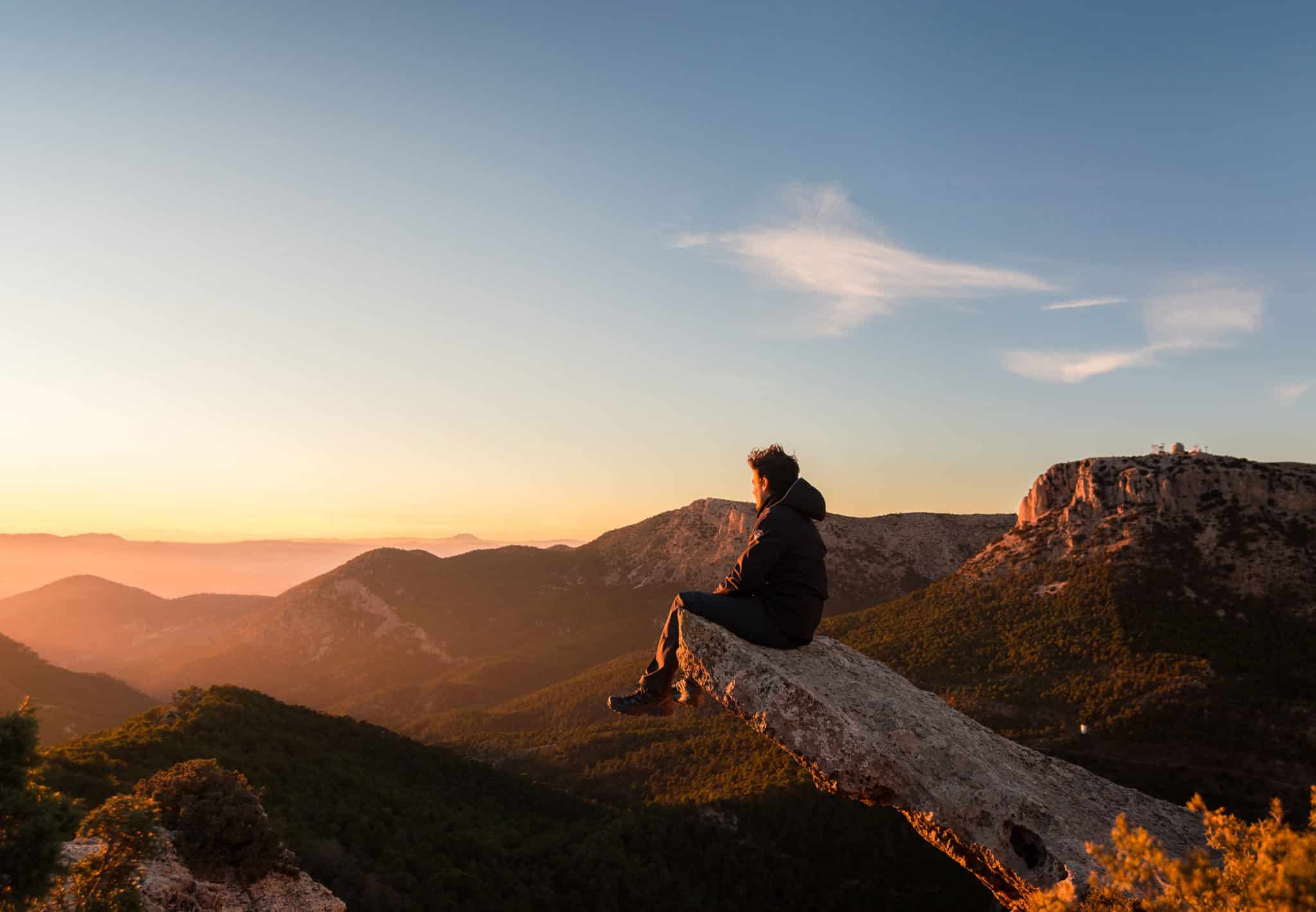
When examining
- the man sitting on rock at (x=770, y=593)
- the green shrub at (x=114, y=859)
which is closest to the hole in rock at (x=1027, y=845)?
the man sitting on rock at (x=770, y=593)

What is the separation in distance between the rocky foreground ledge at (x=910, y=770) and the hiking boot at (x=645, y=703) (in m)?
0.92

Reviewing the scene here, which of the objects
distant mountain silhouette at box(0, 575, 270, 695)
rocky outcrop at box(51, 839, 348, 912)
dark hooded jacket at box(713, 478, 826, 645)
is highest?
dark hooded jacket at box(713, 478, 826, 645)

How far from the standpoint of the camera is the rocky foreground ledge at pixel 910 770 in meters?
8.38

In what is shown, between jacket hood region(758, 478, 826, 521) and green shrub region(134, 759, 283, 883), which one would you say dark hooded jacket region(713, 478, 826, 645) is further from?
green shrub region(134, 759, 283, 883)

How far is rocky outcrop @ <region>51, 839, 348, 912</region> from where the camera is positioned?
11789mm

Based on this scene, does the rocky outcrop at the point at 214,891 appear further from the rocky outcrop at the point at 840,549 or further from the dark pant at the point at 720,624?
the rocky outcrop at the point at 840,549

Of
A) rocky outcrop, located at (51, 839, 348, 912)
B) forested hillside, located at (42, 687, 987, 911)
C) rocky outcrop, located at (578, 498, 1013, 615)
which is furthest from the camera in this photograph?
rocky outcrop, located at (578, 498, 1013, 615)

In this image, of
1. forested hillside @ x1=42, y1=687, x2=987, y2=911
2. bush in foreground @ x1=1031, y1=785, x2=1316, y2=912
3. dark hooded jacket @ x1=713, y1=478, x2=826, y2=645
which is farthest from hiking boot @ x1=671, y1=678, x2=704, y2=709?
forested hillside @ x1=42, y1=687, x2=987, y2=911

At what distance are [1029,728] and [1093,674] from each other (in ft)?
26.5

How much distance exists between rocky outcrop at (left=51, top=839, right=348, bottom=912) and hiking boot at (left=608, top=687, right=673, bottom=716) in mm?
8293

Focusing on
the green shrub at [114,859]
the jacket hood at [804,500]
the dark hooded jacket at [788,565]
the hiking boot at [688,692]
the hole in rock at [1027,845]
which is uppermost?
the jacket hood at [804,500]

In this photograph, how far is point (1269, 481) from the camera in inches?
2037

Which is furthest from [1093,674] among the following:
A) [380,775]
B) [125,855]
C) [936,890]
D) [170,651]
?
[170,651]

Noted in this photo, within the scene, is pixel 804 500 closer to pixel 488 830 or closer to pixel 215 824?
pixel 215 824
